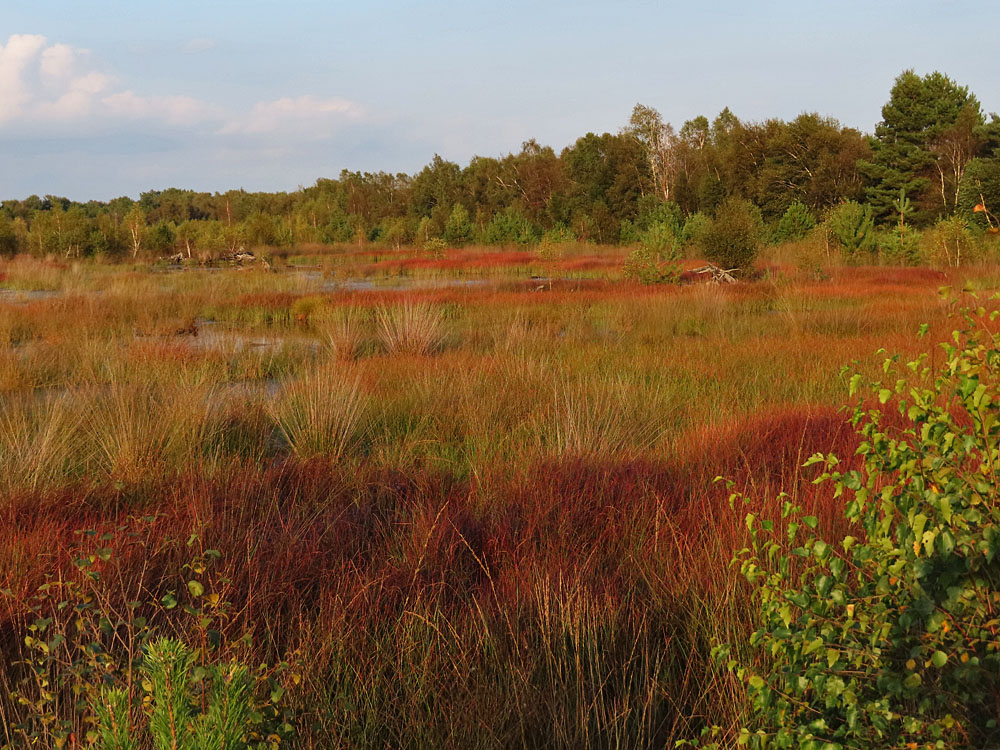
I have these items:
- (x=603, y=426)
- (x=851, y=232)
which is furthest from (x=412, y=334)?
(x=851, y=232)

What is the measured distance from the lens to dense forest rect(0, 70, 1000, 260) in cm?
3541

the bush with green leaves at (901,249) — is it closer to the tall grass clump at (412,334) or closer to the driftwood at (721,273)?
the driftwood at (721,273)

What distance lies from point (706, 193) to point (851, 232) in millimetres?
18986

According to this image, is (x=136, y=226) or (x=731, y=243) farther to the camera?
(x=136, y=226)

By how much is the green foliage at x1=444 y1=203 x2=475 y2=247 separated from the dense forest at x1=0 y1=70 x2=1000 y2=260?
0.40 ft

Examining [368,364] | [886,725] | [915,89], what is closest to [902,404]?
[886,725]

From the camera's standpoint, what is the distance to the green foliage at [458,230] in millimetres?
51719

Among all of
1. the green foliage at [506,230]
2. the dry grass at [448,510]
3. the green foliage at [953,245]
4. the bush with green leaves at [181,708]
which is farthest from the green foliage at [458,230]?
the bush with green leaves at [181,708]

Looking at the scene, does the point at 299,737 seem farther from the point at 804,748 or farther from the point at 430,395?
the point at 430,395

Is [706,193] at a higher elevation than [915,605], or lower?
higher

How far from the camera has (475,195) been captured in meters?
67.2

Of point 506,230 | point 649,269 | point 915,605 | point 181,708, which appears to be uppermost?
point 506,230

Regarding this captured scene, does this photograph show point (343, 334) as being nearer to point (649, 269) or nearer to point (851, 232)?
point (649, 269)

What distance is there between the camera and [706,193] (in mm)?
46281
